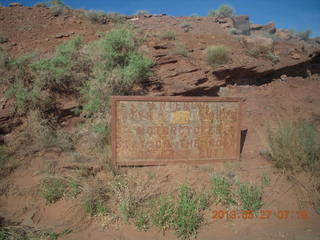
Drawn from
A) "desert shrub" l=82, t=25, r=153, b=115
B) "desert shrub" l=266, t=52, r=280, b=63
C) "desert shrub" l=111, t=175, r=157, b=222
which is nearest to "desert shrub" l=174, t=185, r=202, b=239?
"desert shrub" l=111, t=175, r=157, b=222

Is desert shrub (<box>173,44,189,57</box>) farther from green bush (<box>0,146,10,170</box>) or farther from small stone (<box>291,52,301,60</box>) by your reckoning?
green bush (<box>0,146,10,170</box>)

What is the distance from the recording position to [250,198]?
3064mm

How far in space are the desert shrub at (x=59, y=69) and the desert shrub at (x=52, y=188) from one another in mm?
2941

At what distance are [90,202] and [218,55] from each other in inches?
253

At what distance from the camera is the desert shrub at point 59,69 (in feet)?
17.5

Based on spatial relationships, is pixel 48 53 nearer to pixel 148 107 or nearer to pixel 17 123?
pixel 17 123

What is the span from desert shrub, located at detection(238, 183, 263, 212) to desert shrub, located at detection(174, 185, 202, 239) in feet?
2.53

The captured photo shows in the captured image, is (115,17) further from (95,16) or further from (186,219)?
(186,219)

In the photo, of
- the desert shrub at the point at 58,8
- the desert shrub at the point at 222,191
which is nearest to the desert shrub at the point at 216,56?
the desert shrub at the point at 222,191

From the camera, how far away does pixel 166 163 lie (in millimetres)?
3959

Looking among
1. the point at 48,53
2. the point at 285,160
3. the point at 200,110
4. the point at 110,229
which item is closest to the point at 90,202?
the point at 110,229

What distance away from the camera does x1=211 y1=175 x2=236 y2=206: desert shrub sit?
3.12m

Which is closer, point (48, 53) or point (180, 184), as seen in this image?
point (180, 184)
